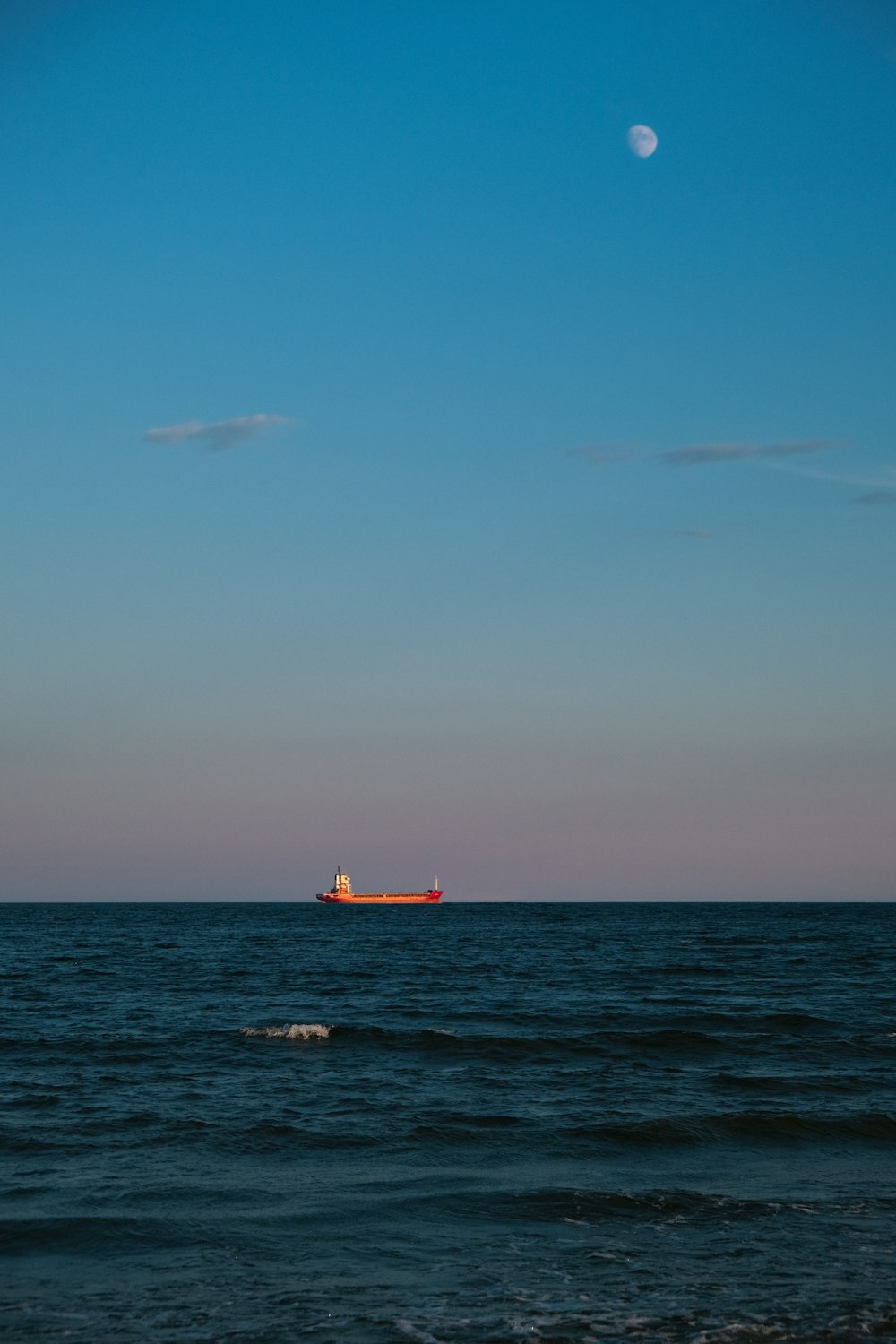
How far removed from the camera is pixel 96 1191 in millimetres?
16375

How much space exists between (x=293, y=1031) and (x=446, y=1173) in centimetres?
1523

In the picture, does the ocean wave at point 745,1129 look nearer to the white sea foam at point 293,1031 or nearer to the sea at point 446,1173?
the sea at point 446,1173

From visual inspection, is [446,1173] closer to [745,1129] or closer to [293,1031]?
[745,1129]

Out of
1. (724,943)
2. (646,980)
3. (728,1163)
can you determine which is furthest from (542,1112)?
(724,943)

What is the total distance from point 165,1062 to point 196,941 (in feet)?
225

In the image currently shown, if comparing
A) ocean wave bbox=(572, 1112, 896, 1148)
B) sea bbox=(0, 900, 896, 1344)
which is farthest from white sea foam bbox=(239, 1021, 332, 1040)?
ocean wave bbox=(572, 1112, 896, 1148)

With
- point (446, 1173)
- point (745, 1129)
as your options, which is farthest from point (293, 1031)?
point (446, 1173)

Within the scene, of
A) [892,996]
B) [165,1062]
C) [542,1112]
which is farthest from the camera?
[892,996]

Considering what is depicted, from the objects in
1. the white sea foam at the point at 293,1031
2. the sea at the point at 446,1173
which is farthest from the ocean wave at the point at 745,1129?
the white sea foam at the point at 293,1031

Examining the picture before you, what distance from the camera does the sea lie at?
1202 cm

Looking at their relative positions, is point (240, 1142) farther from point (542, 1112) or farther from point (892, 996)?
point (892, 996)

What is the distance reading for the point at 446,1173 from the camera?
17641 mm

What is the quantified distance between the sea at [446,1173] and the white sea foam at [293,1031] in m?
0.13

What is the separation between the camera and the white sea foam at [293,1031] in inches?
1243
